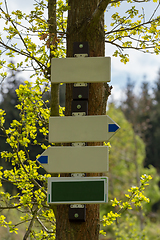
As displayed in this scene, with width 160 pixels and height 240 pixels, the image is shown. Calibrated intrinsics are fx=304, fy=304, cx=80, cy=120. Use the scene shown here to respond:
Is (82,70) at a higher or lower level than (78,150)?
higher

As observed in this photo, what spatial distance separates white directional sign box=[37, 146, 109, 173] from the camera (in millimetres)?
2057

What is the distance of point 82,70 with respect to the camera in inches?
89.0

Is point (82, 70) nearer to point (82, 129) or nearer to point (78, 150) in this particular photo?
point (82, 129)

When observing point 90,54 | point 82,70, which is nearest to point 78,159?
point 82,70

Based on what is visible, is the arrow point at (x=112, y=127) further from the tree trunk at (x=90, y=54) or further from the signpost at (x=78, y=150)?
the tree trunk at (x=90, y=54)

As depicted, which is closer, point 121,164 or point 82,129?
point 82,129

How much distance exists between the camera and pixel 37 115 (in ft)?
13.9

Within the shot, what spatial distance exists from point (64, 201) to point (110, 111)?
16.2 m

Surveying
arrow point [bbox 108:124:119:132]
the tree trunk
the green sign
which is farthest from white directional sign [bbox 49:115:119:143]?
the tree trunk

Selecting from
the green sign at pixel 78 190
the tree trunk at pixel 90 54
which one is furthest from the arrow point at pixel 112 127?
the tree trunk at pixel 90 54

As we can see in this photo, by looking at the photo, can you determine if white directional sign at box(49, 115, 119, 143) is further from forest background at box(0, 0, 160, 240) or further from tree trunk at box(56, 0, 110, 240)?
forest background at box(0, 0, 160, 240)

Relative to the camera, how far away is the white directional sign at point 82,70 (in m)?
2.26

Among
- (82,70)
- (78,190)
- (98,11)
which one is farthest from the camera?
(98,11)

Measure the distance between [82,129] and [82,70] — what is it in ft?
1.49
